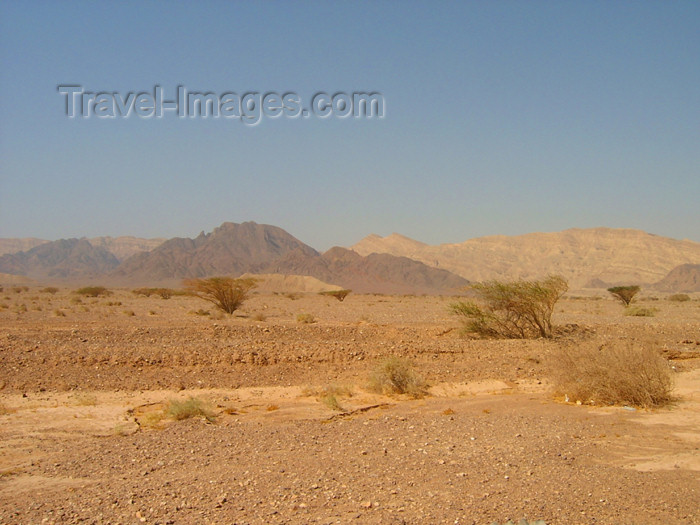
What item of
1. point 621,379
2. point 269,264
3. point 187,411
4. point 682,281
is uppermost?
point 269,264

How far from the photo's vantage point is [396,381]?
44.2 ft

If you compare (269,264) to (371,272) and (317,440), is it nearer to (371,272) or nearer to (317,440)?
(371,272)

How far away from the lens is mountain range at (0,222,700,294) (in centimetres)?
12644

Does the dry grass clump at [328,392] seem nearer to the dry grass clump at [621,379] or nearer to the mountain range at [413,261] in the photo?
the dry grass clump at [621,379]

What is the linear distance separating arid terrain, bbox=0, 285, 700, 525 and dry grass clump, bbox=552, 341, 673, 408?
0.41 meters

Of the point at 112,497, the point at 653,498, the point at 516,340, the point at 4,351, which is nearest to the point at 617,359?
the point at 653,498

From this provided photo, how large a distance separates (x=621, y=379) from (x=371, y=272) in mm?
117260

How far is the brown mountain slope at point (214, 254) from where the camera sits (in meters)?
149

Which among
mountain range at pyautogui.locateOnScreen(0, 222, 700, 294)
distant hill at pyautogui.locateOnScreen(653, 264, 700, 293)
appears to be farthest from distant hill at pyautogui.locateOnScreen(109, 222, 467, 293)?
distant hill at pyautogui.locateOnScreen(653, 264, 700, 293)

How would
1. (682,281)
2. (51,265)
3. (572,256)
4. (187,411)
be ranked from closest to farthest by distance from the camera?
(187,411)
(682,281)
(572,256)
(51,265)

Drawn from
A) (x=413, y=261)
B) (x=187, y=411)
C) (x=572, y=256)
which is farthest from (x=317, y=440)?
(x=572, y=256)

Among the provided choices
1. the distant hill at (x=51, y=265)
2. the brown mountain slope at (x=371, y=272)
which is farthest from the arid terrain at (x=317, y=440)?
the distant hill at (x=51, y=265)

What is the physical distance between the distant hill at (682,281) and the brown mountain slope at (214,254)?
269 ft

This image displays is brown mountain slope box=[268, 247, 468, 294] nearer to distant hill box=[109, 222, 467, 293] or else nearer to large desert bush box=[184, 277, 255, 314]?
distant hill box=[109, 222, 467, 293]
